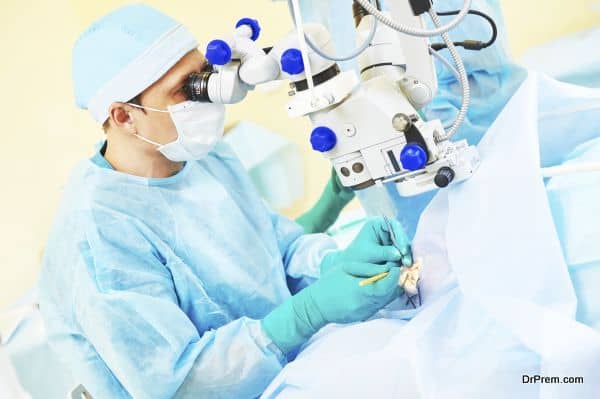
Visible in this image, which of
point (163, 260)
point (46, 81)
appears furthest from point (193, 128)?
point (46, 81)

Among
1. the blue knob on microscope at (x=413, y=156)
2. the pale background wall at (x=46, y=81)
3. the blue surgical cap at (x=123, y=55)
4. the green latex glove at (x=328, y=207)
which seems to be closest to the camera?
the blue knob on microscope at (x=413, y=156)

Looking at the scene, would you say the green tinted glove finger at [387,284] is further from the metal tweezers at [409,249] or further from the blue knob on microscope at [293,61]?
→ the blue knob on microscope at [293,61]

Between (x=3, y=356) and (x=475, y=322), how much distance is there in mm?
1273

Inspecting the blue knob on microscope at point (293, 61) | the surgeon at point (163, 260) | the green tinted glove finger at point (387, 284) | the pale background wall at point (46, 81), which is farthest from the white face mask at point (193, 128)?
the pale background wall at point (46, 81)

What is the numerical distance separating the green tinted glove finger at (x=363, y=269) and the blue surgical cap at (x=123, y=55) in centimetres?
57

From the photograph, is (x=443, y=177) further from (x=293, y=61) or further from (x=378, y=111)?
(x=293, y=61)

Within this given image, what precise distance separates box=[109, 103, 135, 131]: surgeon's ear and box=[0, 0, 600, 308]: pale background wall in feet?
3.34

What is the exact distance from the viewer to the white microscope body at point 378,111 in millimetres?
817

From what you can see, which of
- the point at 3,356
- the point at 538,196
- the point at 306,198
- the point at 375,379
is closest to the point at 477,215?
the point at 538,196

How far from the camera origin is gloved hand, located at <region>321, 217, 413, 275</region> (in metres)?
1.06

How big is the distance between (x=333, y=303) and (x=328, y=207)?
665 millimetres

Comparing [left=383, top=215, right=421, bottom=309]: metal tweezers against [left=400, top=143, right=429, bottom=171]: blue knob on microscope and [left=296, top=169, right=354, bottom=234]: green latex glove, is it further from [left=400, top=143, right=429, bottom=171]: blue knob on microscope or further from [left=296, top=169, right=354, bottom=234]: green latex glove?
[left=296, top=169, right=354, bottom=234]: green latex glove

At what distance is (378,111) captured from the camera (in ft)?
2.71

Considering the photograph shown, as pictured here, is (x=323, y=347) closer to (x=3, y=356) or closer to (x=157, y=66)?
(x=157, y=66)
